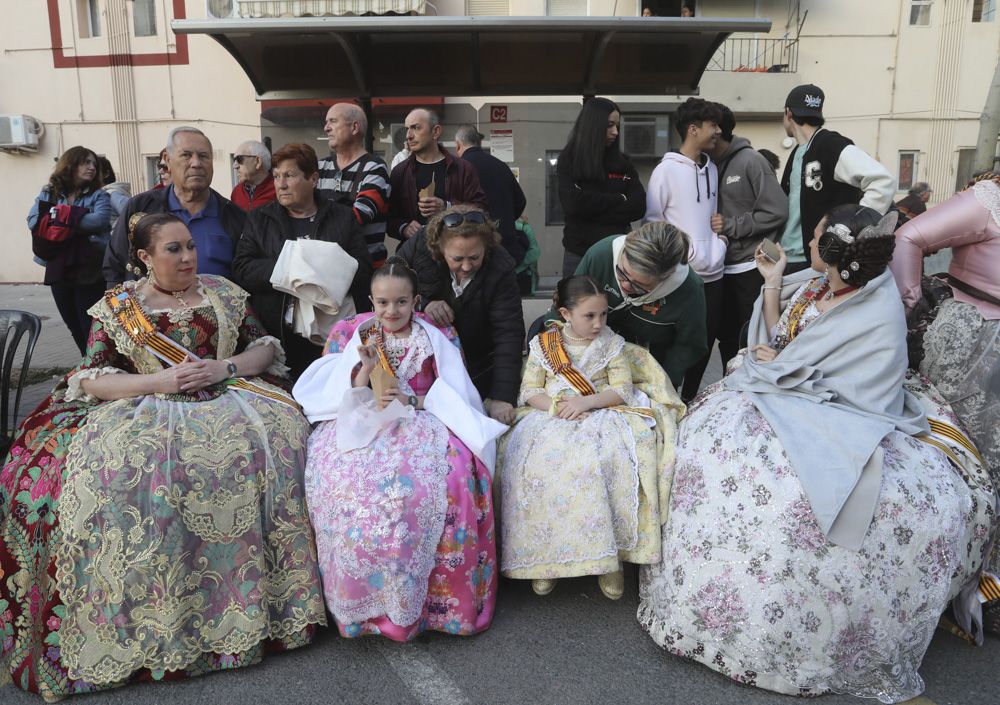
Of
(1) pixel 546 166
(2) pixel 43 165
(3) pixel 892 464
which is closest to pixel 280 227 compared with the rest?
(3) pixel 892 464

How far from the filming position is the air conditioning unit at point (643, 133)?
512 inches

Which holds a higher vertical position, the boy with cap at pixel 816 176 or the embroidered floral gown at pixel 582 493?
the boy with cap at pixel 816 176

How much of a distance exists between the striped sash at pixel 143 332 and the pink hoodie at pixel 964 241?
2.83 meters

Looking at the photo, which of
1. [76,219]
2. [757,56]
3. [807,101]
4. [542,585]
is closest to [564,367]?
[542,585]

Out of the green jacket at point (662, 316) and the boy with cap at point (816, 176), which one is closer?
the green jacket at point (662, 316)

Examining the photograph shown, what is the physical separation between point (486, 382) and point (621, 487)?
114 centimetres

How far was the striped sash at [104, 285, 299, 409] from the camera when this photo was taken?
324cm

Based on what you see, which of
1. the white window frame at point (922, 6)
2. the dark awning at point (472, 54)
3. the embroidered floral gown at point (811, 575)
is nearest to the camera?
the embroidered floral gown at point (811, 575)

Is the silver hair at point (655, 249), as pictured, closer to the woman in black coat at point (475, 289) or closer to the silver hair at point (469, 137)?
the woman in black coat at point (475, 289)

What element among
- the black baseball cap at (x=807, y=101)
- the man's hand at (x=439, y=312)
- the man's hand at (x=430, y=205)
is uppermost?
the black baseball cap at (x=807, y=101)

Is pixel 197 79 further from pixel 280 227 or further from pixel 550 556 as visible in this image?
pixel 550 556

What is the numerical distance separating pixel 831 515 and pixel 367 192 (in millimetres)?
2991

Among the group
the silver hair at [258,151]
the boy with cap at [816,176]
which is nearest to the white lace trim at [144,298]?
the silver hair at [258,151]

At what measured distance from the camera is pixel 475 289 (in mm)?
3846
